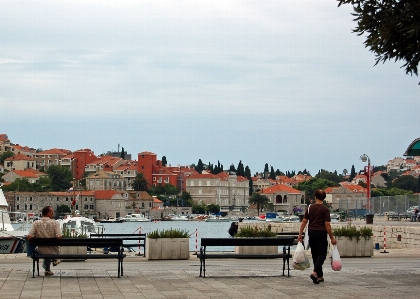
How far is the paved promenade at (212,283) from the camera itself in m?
14.0

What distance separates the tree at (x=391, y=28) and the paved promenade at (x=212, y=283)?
3947 mm

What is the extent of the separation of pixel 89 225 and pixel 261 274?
36988 mm

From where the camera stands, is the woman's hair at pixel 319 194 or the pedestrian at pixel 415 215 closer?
the woman's hair at pixel 319 194

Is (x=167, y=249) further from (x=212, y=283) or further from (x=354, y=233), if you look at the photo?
(x=212, y=283)

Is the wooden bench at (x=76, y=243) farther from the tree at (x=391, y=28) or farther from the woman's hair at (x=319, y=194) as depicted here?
the tree at (x=391, y=28)

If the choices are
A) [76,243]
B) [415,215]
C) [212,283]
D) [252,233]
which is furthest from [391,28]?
[415,215]

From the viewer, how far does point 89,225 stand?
54031 millimetres

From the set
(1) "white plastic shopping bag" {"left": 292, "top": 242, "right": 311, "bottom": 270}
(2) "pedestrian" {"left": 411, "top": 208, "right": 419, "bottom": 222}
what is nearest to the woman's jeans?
(1) "white plastic shopping bag" {"left": 292, "top": 242, "right": 311, "bottom": 270}

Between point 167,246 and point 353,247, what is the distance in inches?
209

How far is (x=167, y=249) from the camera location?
2400 centimetres

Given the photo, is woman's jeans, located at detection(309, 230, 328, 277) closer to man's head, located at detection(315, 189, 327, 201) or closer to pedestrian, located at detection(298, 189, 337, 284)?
pedestrian, located at detection(298, 189, 337, 284)

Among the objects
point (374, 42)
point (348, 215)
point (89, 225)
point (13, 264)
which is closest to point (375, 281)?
point (374, 42)

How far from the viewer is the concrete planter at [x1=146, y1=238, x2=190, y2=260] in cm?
2388

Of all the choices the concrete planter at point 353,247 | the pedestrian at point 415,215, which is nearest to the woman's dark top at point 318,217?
the concrete planter at point 353,247
